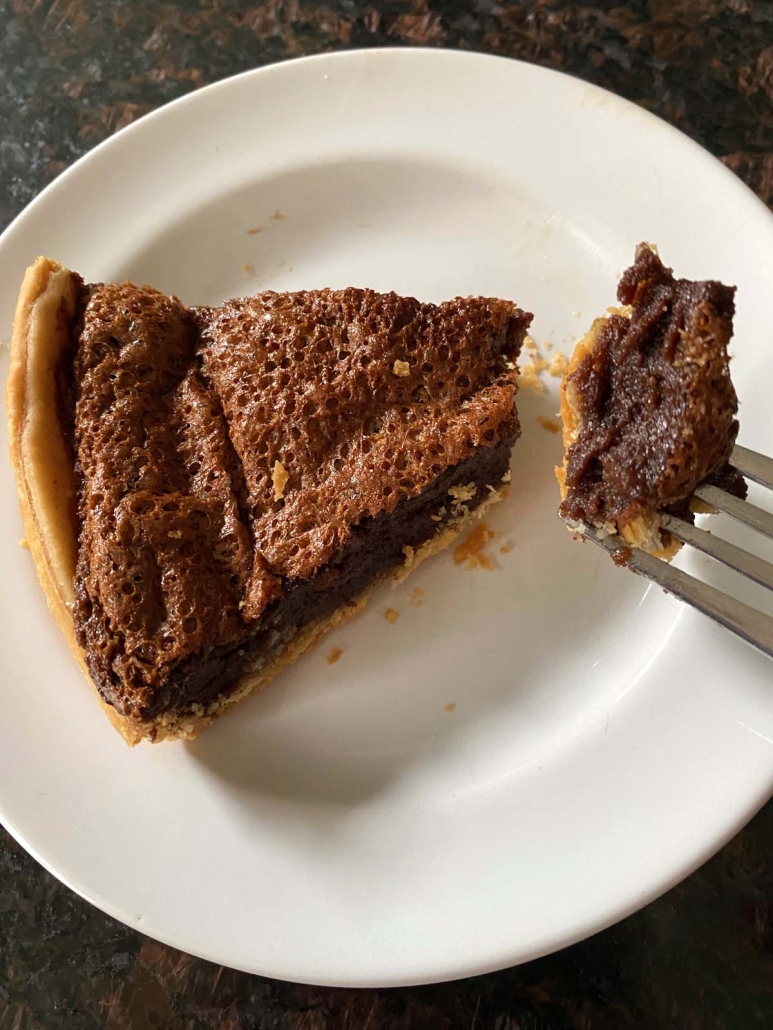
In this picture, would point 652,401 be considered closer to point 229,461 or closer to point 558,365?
point 558,365

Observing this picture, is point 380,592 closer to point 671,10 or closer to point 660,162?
point 660,162

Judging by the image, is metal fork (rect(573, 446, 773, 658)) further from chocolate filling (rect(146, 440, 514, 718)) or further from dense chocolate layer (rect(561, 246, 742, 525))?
chocolate filling (rect(146, 440, 514, 718))

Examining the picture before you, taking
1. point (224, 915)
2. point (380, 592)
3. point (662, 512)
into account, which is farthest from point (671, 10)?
point (224, 915)

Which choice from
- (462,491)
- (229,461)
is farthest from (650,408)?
(229,461)

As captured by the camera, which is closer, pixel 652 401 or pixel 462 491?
pixel 652 401

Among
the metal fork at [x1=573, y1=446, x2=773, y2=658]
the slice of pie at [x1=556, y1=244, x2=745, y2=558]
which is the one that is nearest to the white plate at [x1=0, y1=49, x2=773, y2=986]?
the metal fork at [x1=573, y1=446, x2=773, y2=658]
